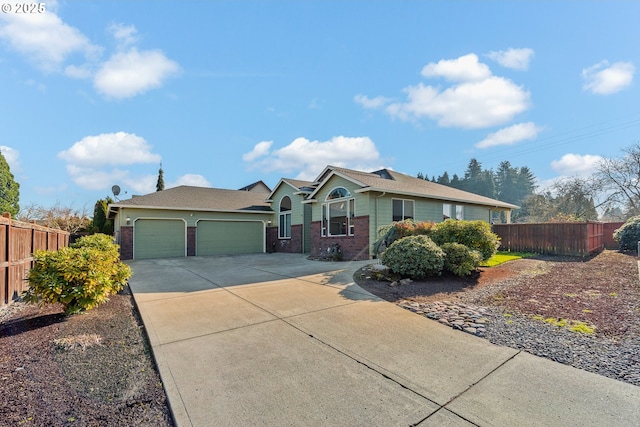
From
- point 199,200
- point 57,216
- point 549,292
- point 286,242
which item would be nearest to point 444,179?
point 286,242

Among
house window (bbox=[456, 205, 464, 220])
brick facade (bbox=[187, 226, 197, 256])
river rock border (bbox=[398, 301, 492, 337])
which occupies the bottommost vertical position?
river rock border (bbox=[398, 301, 492, 337])

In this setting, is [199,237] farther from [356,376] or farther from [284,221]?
[356,376]

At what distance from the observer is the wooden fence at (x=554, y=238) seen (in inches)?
526

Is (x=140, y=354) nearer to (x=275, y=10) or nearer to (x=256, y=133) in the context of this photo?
(x=275, y=10)

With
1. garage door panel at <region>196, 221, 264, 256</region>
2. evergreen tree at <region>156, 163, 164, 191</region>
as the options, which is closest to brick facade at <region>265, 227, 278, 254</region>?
garage door panel at <region>196, 221, 264, 256</region>

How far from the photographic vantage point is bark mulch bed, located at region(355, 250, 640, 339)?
16.8 ft

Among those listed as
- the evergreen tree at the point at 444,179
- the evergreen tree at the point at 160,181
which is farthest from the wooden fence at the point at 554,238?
the evergreen tree at the point at 444,179

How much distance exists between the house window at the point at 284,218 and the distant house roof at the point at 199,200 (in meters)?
1.27

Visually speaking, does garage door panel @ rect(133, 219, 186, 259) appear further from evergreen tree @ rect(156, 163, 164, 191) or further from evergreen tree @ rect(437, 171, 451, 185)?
evergreen tree @ rect(437, 171, 451, 185)

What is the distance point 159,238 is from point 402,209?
13588 mm

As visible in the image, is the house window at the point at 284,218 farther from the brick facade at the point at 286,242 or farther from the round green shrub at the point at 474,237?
the round green shrub at the point at 474,237

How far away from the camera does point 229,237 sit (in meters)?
19.5

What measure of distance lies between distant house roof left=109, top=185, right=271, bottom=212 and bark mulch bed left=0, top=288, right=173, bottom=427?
12.4 m

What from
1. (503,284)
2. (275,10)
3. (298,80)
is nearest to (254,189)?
(298,80)
